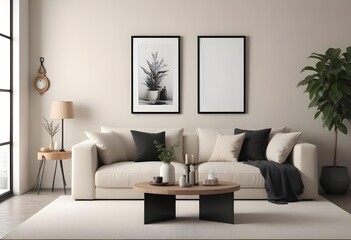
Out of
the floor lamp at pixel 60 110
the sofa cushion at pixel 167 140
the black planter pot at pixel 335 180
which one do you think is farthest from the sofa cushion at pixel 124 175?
the black planter pot at pixel 335 180

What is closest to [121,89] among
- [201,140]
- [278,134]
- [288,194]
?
[201,140]

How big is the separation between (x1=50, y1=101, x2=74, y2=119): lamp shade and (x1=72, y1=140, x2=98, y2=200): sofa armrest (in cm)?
90

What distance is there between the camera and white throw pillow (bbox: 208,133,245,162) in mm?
7238

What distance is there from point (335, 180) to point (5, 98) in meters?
4.42

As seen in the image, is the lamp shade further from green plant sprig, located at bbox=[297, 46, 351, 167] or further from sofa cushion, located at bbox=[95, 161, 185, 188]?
green plant sprig, located at bbox=[297, 46, 351, 167]

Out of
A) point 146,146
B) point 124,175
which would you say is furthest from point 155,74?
point 124,175

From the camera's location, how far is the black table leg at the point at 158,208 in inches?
221

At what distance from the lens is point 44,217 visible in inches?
229

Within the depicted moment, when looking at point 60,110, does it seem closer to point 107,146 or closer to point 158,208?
point 107,146

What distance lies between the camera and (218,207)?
5676 mm

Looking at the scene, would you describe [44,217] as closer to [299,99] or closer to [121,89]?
[121,89]

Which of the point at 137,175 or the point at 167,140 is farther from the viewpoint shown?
the point at 167,140

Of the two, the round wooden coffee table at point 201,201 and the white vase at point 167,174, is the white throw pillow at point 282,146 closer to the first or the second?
the round wooden coffee table at point 201,201

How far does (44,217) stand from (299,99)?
3924 mm
